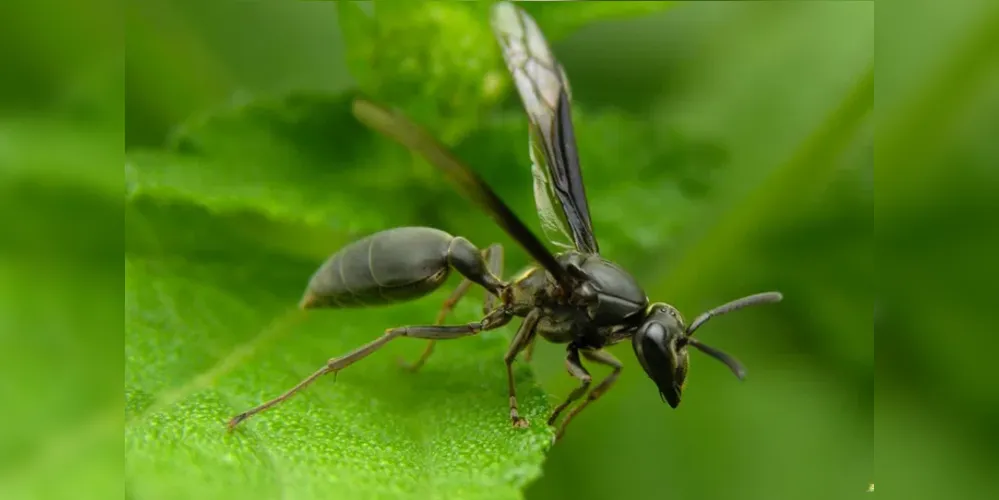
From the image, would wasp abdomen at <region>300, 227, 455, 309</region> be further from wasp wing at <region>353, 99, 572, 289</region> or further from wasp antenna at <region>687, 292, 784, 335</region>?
wasp antenna at <region>687, 292, 784, 335</region>

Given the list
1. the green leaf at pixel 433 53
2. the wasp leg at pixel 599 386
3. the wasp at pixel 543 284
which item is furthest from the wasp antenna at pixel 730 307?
the green leaf at pixel 433 53

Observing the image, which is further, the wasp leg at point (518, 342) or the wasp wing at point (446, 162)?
the wasp leg at point (518, 342)

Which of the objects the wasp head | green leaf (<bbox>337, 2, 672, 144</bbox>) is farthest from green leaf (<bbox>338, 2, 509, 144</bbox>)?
the wasp head

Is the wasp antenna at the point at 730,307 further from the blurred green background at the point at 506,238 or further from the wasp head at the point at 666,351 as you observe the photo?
the blurred green background at the point at 506,238

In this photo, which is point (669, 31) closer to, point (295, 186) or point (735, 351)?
point (735, 351)

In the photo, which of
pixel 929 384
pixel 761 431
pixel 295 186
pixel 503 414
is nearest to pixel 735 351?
pixel 761 431

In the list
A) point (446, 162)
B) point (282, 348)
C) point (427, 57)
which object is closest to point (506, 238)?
point (427, 57)
